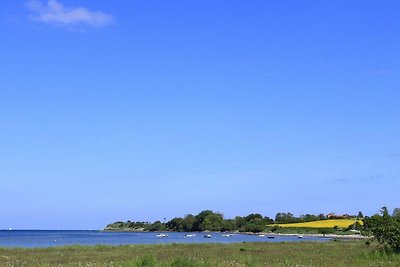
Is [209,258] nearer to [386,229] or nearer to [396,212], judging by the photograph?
[386,229]

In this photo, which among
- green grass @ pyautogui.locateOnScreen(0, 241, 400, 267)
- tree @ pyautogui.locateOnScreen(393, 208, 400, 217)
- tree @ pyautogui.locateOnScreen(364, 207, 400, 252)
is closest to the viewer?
green grass @ pyautogui.locateOnScreen(0, 241, 400, 267)

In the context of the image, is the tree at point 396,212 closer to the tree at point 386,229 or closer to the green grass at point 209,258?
the tree at point 386,229

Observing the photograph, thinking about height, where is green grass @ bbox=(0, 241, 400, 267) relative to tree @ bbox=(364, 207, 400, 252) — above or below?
below

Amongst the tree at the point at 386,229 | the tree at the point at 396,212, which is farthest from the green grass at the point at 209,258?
the tree at the point at 396,212

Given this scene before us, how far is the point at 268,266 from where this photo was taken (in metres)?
27.9

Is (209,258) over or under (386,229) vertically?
under

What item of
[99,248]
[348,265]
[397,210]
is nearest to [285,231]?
[99,248]

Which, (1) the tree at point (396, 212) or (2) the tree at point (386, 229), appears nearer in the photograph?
(2) the tree at point (386, 229)

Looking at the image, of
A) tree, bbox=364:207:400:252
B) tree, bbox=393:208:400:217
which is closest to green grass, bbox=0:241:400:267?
tree, bbox=364:207:400:252

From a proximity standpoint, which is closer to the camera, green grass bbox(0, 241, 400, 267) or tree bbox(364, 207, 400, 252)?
green grass bbox(0, 241, 400, 267)

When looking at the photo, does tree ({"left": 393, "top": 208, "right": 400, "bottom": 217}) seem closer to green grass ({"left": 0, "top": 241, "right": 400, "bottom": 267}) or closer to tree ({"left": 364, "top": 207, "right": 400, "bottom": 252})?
tree ({"left": 364, "top": 207, "right": 400, "bottom": 252})

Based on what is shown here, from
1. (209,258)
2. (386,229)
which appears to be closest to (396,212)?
(386,229)

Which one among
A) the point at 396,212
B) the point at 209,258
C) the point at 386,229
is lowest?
the point at 209,258

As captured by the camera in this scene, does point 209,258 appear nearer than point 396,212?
Yes
